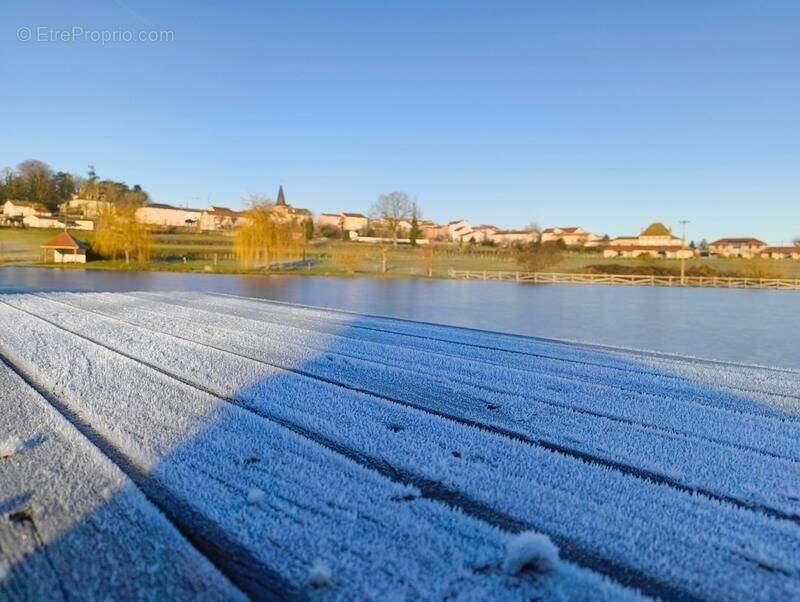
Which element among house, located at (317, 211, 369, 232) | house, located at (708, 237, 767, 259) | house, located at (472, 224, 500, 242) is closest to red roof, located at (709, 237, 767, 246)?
house, located at (708, 237, 767, 259)

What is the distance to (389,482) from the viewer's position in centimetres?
203

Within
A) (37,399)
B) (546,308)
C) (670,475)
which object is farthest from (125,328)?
(546,308)

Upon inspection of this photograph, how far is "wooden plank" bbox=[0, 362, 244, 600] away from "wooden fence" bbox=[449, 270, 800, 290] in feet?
97.6

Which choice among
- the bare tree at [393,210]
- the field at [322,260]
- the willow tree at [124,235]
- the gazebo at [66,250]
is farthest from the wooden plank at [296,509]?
the bare tree at [393,210]

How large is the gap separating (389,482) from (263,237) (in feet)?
98.5

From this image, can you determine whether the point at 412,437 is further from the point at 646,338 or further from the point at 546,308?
the point at 546,308

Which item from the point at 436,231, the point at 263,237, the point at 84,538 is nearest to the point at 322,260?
the point at 263,237

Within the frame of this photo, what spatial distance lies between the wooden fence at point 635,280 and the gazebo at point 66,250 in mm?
23325

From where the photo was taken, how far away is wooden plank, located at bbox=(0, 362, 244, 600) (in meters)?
1.37

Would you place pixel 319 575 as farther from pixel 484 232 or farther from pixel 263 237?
pixel 484 232

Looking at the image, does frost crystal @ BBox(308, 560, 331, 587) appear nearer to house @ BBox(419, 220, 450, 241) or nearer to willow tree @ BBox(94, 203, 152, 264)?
willow tree @ BBox(94, 203, 152, 264)

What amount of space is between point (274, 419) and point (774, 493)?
86.6 inches

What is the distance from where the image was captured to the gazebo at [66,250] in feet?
111

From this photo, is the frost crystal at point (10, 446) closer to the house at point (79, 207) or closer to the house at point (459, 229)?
the house at point (79, 207)
